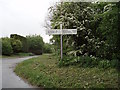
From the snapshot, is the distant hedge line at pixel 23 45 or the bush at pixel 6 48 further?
the bush at pixel 6 48

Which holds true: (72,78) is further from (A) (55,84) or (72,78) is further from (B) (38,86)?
(B) (38,86)

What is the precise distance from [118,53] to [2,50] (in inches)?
638

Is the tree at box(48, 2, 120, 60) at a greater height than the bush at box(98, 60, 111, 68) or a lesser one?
greater

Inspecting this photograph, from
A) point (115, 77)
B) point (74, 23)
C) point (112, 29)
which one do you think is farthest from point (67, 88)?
point (74, 23)

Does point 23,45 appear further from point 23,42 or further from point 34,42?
point 34,42

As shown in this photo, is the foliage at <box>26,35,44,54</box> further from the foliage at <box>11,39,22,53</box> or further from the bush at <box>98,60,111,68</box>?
the bush at <box>98,60,111,68</box>

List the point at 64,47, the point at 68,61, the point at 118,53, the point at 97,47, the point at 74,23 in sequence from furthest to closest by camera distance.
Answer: the point at 64,47
the point at 74,23
the point at 97,47
the point at 68,61
the point at 118,53

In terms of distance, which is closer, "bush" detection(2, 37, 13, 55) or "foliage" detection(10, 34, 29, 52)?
"foliage" detection(10, 34, 29, 52)

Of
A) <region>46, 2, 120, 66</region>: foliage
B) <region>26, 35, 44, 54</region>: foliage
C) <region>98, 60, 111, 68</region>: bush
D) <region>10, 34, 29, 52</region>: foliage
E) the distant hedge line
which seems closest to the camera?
<region>98, 60, 111, 68</region>: bush

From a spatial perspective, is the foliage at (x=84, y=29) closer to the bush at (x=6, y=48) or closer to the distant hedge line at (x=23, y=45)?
the distant hedge line at (x=23, y=45)

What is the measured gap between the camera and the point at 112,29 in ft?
22.1

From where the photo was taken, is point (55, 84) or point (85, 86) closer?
point (85, 86)

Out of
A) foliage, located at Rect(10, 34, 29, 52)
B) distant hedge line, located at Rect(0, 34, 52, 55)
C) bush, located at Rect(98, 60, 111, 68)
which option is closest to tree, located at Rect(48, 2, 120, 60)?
bush, located at Rect(98, 60, 111, 68)

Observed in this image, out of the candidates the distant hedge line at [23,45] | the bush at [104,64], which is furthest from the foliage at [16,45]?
the bush at [104,64]
